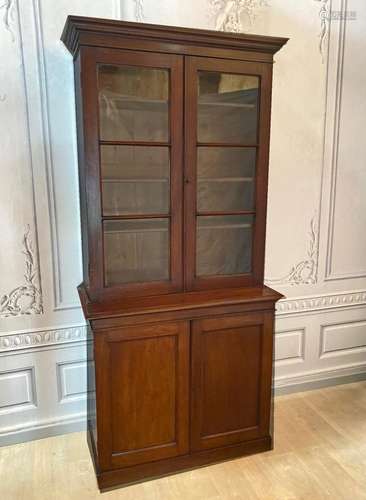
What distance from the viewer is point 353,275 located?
2.73m

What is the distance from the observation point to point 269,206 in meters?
2.45

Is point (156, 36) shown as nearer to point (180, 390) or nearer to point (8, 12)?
point (8, 12)

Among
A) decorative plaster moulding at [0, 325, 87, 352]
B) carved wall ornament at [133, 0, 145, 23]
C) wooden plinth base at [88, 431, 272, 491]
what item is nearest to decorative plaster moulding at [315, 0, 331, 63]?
carved wall ornament at [133, 0, 145, 23]

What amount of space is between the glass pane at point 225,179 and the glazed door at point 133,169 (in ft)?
0.46

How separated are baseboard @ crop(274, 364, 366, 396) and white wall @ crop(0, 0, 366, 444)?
0.4 inches

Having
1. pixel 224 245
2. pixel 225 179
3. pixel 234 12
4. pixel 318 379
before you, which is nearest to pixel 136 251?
pixel 224 245

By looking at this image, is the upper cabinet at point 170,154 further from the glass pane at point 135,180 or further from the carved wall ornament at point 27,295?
the carved wall ornament at point 27,295

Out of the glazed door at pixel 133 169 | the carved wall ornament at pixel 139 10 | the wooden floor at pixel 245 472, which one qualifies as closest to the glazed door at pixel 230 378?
the wooden floor at pixel 245 472

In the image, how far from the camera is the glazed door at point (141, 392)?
1807 mm

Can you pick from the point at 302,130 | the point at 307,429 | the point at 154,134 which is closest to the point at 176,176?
the point at 154,134

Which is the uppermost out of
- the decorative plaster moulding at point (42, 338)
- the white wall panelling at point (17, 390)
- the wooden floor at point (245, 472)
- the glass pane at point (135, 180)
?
the glass pane at point (135, 180)

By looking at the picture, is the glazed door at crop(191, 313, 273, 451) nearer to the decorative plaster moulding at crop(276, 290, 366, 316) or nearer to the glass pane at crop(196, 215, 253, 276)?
the glass pane at crop(196, 215, 253, 276)

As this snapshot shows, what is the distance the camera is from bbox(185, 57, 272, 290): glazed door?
1.85 meters

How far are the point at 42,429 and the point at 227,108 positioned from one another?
6.20 feet
